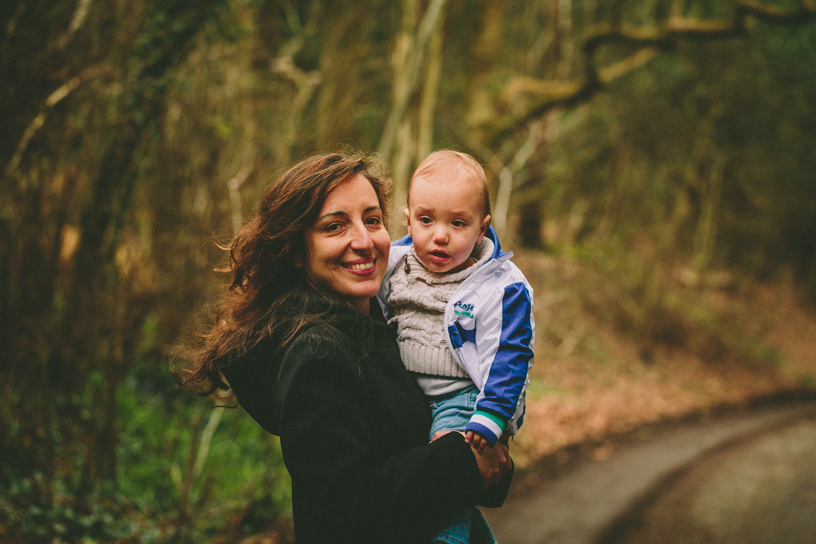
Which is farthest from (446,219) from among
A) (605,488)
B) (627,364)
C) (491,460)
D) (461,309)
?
(627,364)

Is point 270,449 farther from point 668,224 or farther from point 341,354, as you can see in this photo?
point 668,224

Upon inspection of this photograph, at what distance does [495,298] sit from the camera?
1.87m

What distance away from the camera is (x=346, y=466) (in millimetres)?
1495

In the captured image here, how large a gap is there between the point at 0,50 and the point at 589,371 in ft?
37.5

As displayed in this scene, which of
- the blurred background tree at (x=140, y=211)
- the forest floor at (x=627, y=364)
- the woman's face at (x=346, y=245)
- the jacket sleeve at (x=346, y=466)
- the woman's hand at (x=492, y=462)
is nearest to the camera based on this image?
the jacket sleeve at (x=346, y=466)

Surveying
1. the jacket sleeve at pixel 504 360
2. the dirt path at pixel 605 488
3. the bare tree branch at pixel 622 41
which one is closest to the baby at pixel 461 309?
the jacket sleeve at pixel 504 360

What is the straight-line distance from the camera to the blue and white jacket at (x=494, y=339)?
174 cm

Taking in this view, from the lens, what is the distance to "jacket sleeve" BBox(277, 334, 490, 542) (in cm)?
151

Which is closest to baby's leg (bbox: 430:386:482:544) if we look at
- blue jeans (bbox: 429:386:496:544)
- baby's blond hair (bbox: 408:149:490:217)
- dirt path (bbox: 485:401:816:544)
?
blue jeans (bbox: 429:386:496:544)

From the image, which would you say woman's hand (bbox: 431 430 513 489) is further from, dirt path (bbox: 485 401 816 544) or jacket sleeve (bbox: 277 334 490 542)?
dirt path (bbox: 485 401 816 544)

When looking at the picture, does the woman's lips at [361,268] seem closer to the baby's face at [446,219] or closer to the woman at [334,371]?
the woman at [334,371]

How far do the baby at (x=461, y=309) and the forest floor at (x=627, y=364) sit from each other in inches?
239

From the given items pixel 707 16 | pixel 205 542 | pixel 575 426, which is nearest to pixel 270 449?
pixel 205 542

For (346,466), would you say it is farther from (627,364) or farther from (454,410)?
(627,364)
